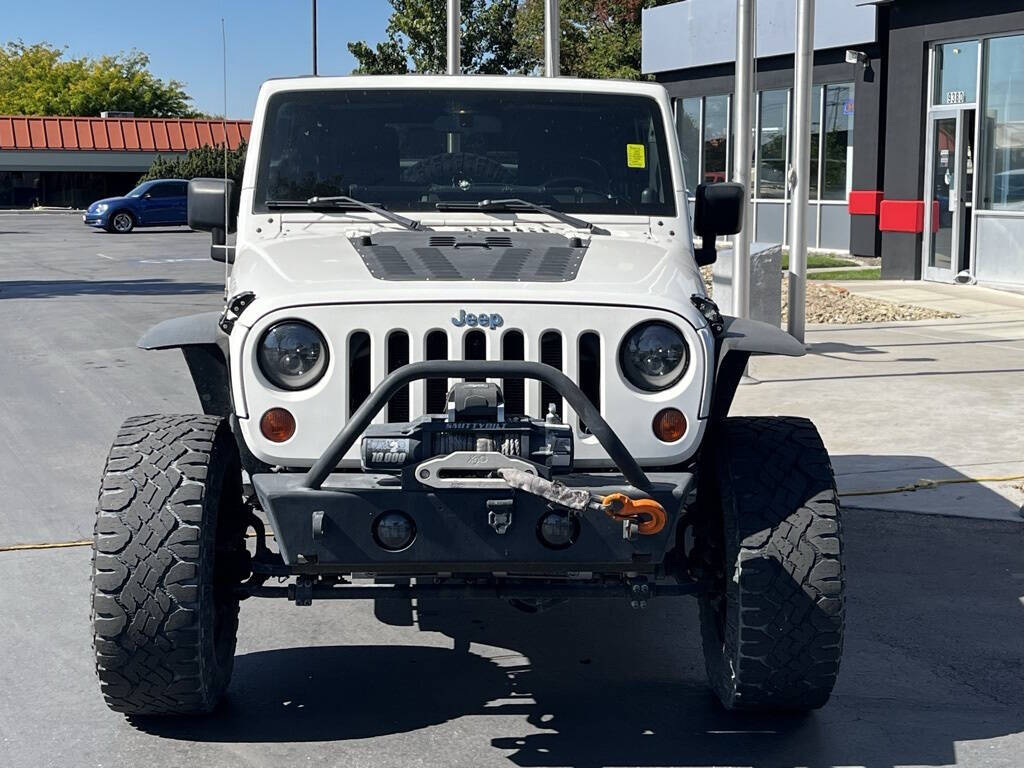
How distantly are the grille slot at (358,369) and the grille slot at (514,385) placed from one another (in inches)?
16.4

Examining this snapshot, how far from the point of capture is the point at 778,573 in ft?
13.9

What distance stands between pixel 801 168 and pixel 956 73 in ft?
25.1

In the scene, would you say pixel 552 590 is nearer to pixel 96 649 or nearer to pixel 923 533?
pixel 96 649

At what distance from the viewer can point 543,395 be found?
4375 millimetres

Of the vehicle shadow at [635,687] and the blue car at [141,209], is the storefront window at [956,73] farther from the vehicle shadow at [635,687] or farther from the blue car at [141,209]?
the blue car at [141,209]

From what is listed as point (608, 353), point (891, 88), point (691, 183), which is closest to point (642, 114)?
point (608, 353)

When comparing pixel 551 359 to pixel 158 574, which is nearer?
pixel 158 574

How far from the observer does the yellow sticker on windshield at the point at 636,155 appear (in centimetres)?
589

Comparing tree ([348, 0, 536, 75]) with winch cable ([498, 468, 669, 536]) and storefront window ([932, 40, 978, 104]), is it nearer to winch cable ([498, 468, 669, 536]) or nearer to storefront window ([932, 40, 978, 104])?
storefront window ([932, 40, 978, 104])

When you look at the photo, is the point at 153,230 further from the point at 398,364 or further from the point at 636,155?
the point at 398,364

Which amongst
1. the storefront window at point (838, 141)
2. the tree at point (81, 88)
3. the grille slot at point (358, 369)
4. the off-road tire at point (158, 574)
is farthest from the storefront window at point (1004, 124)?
the tree at point (81, 88)

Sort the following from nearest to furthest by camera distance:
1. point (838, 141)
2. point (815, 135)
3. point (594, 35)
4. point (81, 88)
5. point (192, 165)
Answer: point (838, 141), point (815, 135), point (192, 165), point (594, 35), point (81, 88)

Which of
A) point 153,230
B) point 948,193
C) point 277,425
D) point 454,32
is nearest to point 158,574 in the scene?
point 277,425

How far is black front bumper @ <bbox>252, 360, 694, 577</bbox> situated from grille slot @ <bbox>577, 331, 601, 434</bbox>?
0.94ft
